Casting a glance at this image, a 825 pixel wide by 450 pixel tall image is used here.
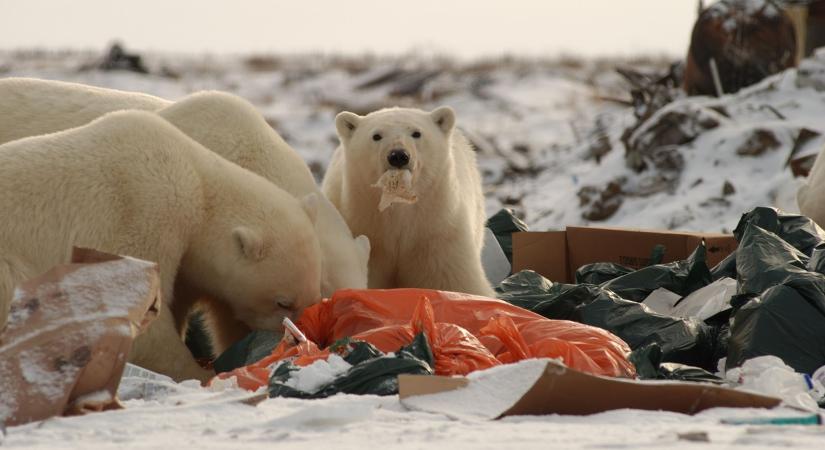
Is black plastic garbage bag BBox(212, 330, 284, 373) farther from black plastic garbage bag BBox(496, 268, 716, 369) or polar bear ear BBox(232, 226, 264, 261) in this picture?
Result: black plastic garbage bag BBox(496, 268, 716, 369)

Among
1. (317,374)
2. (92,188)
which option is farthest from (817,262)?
(92,188)

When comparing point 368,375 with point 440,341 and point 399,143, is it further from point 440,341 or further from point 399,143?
point 399,143

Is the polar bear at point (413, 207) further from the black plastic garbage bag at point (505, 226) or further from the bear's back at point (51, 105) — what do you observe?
the black plastic garbage bag at point (505, 226)

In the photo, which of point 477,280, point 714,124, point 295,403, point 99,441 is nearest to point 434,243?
point 477,280

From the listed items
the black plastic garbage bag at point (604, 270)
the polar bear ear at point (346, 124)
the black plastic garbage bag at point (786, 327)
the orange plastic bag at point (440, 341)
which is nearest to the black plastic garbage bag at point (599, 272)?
the black plastic garbage bag at point (604, 270)

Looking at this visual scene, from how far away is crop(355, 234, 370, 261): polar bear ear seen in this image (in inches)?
208

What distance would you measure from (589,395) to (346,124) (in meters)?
3.07

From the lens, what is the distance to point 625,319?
15.0 feet

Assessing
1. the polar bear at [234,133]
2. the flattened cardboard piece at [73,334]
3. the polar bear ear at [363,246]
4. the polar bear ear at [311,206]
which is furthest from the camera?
the polar bear ear at [363,246]

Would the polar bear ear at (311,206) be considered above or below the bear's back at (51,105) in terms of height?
below

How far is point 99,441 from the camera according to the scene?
267 centimetres

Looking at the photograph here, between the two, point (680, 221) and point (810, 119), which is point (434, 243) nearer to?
point (680, 221)

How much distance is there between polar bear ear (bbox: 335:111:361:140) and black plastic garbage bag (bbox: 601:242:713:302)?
62.5 inches

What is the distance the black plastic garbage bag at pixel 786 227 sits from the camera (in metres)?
5.22
